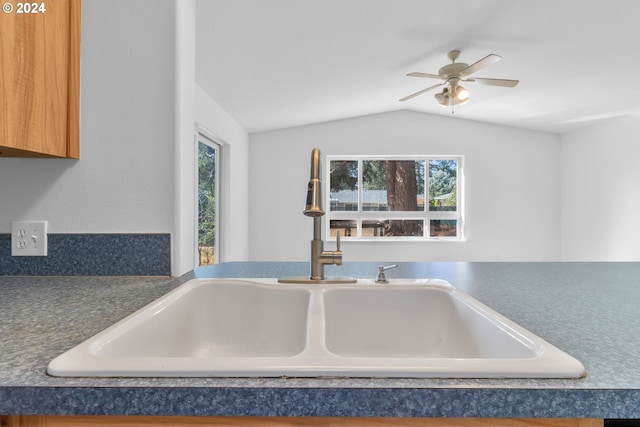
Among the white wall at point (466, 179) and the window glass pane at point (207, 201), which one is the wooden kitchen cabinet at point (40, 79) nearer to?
the window glass pane at point (207, 201)

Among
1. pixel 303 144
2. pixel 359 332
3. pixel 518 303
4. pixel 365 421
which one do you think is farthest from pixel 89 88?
pixel 303 144

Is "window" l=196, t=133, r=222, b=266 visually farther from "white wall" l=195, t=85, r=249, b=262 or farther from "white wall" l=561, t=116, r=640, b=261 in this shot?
"white wall" l=561, t=116, r=640, b=261

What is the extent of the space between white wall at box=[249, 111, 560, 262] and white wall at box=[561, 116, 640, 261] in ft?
0.74

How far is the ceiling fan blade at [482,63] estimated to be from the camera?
2.55 meters

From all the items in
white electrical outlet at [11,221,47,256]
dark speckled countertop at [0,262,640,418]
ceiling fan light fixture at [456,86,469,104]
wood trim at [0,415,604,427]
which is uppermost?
ceiling fan light fixture at [456,86,469,104]

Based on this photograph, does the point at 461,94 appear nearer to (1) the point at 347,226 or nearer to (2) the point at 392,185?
(2) the point at 392,185

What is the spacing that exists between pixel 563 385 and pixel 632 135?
514cm

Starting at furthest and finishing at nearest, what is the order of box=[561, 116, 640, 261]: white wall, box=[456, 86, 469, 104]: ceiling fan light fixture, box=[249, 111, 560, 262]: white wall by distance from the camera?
box=[249, 111, 560, 262]: white wall < box=[561, 116, 640, 261]: white wall < box=[456, 86, 469, 104]: ceiling fan light fixture

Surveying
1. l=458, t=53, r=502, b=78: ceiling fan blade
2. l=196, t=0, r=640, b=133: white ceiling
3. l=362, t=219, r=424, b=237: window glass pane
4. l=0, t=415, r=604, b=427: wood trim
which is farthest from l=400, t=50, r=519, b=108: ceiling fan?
l=0, t=415, r=604, b=427: wood trim

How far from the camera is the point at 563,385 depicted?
41 centimetres

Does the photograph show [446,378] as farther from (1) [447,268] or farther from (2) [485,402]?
(1) [447,268]

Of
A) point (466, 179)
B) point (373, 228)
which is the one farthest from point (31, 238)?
point (466, 179)

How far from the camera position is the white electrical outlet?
1014mm

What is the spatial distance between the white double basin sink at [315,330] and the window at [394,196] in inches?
175
